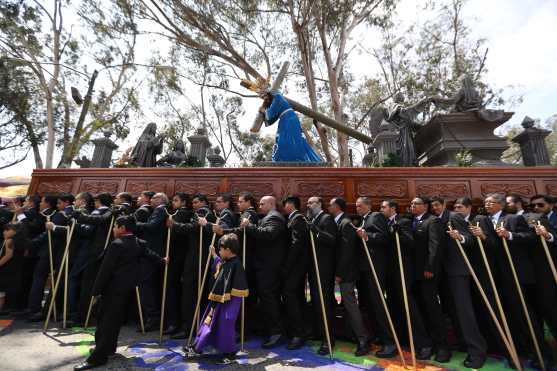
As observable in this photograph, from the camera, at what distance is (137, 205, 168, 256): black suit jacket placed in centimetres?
496

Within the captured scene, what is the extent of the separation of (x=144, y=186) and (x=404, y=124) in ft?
22.9

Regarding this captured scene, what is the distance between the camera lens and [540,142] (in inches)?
308

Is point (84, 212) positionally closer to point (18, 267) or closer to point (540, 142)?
point (18, 267)

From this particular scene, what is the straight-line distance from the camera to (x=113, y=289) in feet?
11.7

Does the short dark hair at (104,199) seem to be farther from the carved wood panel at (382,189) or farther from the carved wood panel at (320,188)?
the carved wood panel at (382,189)

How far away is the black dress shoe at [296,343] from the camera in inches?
157

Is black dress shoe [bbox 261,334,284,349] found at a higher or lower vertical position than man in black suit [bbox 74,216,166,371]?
lower

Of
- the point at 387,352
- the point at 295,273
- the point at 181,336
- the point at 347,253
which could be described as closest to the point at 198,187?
the point at 181,336

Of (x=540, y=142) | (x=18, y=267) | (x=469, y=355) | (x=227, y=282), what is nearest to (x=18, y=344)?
(x=18, y=267)

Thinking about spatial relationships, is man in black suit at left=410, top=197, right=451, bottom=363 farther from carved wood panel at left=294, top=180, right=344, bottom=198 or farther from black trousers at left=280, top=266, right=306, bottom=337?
carved wood panel at left=294, top=180, right=344, bottom=198

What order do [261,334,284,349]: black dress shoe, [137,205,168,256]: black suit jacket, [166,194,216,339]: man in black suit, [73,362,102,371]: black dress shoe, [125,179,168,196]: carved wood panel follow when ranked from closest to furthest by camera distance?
[73,362,102,371]: black dress shoe < [261,334,284,349]: black dress shoe < [166,194,216,339]: man in black suit < [137,205,168,256]: black suit jacket < [125,179,168,196]: carved wood panel

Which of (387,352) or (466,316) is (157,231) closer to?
(387,352)

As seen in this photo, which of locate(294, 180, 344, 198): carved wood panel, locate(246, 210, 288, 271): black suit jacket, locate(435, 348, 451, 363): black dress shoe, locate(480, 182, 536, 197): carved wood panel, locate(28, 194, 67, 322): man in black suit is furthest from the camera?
locate(294, 180, 344, 198): carved wood panel

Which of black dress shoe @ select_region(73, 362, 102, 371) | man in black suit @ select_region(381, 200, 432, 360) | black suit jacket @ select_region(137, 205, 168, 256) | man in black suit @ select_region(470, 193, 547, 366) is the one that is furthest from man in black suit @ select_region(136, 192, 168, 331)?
man in black suit @ select_region(470, 193, 547, 366)
